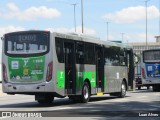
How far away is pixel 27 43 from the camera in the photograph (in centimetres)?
1955

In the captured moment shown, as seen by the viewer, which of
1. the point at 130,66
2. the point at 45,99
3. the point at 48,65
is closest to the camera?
the point at 48,65

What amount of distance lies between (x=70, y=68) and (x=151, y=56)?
57.9 ft

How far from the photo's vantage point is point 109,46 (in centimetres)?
2530

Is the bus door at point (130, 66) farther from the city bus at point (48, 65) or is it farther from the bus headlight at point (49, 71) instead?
the bus headlight at point (49, 71)

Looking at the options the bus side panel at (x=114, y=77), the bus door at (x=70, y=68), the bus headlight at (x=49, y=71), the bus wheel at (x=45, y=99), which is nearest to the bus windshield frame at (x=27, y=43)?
the bus headlight at (x=49, y=71)

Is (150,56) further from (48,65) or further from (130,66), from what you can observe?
(48,65)

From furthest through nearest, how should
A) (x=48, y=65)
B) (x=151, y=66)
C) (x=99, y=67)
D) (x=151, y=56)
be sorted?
(x=151, y=66) → (x=151, y=56) → (x=99, y=67) → (x=48, y=65)

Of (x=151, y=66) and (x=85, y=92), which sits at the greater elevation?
(x=151, y=66)

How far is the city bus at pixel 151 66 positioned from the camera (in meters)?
37.2

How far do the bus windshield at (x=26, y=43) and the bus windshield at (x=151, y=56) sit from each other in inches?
756

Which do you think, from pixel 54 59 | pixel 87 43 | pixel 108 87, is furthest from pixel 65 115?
pixel 108 87

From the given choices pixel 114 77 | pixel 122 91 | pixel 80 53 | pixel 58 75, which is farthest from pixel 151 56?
pixel 58 75

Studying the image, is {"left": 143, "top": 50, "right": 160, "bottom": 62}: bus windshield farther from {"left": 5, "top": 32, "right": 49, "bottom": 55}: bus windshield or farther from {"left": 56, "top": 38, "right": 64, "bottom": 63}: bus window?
{"left": 5, "top": 32, "right": 49, "bottom": 55}: bus windshield

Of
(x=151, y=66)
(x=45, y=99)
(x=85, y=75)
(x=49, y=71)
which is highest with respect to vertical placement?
(x=151, y=66)
